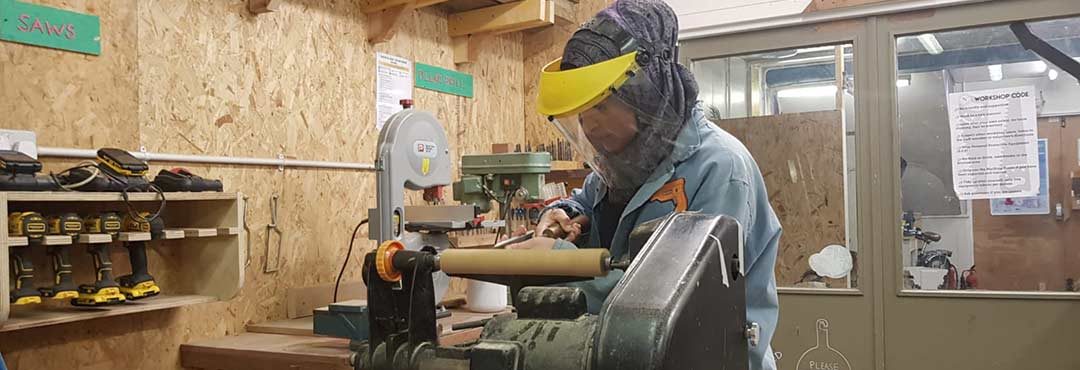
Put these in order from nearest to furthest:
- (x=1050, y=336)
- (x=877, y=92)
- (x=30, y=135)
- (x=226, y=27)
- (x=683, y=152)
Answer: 1. (x=683, y=152)
2. (x=30, y=135)
3. (x=226, y=27)
4. (x=1050, y=336)
5. (x=877, y=92)

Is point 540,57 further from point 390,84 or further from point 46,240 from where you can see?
point 46,240

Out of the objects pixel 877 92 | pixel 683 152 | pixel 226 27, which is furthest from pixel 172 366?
pixel 877 92

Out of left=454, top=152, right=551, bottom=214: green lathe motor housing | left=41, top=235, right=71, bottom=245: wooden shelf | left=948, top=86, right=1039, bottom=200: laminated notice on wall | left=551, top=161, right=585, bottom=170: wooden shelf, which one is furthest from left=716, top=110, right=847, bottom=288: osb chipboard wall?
left=41, top=235, right=71, bottom=245: wooden shelf

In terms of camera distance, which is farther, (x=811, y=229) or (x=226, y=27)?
(x=811, y=229)

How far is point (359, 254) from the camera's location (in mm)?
3480

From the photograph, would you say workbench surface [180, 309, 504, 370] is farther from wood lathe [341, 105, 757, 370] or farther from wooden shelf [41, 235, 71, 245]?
wood lathe [341, 105, 757, 370]

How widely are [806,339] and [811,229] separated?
508 mm

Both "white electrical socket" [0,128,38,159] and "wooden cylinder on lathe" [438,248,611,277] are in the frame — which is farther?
"white electrical socket" [0,128,38,159]

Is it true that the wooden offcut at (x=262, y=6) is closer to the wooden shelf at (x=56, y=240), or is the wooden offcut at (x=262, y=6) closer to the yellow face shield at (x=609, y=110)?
the wooden shelf at (x=56, y=240)

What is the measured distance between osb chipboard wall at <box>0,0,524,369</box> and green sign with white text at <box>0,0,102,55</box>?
27mm

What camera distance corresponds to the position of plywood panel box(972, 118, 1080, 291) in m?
3.39

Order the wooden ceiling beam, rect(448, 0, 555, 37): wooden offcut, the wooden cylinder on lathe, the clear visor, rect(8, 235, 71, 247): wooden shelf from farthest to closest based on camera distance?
rect(448, 0, 555, 37): wooden offcut → the wooden ceiling beam → rect(8, 235, 71, 247): wooden shelf → the clear visor → the wooden cylinder on lathe

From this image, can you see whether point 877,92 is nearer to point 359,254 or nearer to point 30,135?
point 359,254

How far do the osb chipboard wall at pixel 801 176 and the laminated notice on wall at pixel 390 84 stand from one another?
62.6 inches
